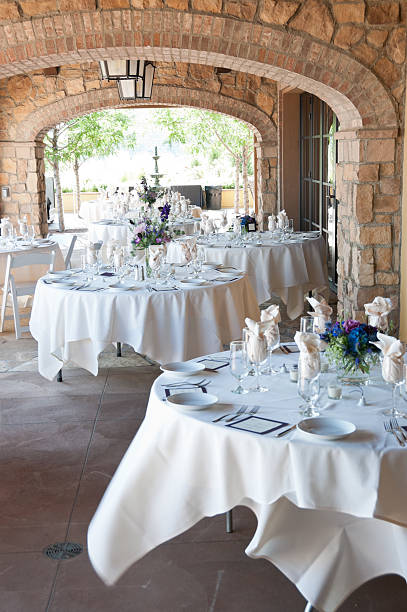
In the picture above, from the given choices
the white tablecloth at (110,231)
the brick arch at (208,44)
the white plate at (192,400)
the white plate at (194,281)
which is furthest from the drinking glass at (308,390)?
the white tablecloth at (110,231)

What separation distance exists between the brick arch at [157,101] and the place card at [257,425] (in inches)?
365

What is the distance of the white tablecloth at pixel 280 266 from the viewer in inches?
286

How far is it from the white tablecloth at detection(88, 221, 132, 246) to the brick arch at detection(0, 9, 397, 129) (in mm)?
4195

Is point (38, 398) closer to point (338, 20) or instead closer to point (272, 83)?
point (338, 20)

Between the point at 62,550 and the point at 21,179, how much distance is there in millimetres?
8797

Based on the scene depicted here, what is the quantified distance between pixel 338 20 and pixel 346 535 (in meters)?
4.61

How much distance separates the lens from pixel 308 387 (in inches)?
106

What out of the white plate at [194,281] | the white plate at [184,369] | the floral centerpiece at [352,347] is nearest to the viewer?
the floral centerpiece at [352,347]

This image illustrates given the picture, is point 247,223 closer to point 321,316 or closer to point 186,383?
point 321,316

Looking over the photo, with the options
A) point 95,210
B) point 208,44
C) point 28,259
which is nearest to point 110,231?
point 28,259

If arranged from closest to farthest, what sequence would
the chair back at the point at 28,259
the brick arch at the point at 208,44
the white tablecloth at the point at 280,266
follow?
the brick arch at the point at 208,44 → the chair back at the point at 28,259 → the white tablecloth at the point at 280,266

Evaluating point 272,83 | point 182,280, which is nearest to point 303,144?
point 272,83

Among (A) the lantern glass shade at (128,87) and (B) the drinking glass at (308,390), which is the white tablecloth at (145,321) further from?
(A) the lantern glass shade at (128,87)

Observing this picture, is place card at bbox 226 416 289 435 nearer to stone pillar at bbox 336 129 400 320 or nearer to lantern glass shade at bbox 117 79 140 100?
stone pillar at bbox 336 129 400 320
